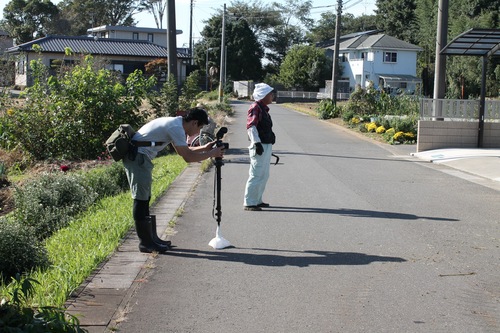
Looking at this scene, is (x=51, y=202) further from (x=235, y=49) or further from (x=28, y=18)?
(x=28, y=18)

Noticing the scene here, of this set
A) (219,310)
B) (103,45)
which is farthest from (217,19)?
(219,310)

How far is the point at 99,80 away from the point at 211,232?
917 cm

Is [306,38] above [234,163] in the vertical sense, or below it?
above

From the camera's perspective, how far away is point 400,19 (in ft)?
251

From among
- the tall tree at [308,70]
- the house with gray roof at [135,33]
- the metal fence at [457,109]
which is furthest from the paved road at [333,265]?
the house with gray roof at [135,33]

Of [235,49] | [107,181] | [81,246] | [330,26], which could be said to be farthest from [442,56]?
[330,26]

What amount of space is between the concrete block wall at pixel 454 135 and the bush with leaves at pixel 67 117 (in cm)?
830

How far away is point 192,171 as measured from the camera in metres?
14.3

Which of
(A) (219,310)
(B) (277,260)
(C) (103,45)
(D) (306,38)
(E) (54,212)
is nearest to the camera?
(A) (219,310)

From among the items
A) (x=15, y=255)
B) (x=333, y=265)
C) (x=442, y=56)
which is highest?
(x=442, y=56)

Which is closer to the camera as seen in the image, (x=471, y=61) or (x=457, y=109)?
(x=457, y=109)

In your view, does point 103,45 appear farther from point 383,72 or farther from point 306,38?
point 306,38

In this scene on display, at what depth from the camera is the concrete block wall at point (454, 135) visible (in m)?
18.4

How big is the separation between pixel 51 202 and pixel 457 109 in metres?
12.8
